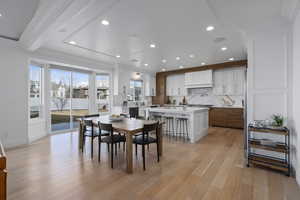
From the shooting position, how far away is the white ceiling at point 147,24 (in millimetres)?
2279

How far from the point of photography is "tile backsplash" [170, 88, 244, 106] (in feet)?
21.5

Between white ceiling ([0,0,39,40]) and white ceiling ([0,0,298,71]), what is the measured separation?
0.14 meters

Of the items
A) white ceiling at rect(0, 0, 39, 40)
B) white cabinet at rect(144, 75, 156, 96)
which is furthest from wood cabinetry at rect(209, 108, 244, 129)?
white ceiling at rect(0, 0, 39, 40)

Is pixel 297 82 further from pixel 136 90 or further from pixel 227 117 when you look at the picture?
pixel 136 90

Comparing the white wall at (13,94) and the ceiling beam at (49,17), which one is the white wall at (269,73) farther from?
the white wall at (13,94)

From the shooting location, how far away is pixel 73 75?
5.70m

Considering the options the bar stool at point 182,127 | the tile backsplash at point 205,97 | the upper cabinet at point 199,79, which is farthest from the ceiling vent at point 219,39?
the tile backsplash at point 205,97

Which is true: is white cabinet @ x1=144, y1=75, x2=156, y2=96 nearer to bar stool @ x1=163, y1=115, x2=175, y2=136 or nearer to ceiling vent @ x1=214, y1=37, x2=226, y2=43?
bar stool @ x1=163, y1=115, x2=175, y2=136

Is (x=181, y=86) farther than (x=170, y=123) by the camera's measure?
Yes

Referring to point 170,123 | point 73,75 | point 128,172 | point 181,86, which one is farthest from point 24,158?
Result: point 181,86

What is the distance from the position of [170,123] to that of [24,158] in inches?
153

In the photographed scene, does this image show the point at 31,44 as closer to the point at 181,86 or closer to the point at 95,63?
the point at 95,63

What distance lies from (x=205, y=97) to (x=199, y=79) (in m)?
1.01

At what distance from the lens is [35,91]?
15.3 ft
